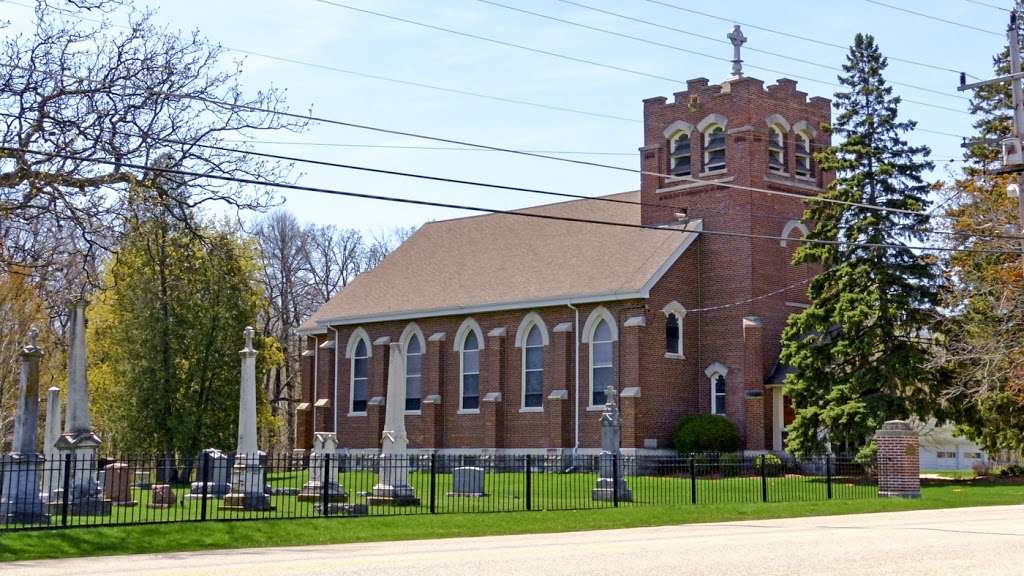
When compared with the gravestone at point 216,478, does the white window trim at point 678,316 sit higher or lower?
higher

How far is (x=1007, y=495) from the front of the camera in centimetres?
3281

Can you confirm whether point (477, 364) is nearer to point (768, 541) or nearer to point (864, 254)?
point (864, 254)

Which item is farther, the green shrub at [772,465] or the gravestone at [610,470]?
the green shrub at [772,465]

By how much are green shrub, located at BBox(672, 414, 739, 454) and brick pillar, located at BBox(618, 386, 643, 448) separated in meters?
1.40

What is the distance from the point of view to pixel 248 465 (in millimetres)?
28359

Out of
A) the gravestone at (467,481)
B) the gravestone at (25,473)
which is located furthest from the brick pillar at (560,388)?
the gravestone at (25,473)

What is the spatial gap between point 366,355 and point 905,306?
74.7 ft

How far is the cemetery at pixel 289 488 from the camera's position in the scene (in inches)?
928

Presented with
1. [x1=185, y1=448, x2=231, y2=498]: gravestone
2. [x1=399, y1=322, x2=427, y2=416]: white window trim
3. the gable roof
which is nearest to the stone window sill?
the gable roof

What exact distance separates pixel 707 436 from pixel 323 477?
16.6 m

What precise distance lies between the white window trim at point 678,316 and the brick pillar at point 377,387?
1245cm

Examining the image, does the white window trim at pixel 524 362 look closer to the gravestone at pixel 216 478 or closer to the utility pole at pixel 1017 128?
the gravestone at pixel 216 478

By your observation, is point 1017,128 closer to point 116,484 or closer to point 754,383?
point 754,383

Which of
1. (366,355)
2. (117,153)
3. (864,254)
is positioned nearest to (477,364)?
(366,355)
